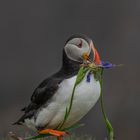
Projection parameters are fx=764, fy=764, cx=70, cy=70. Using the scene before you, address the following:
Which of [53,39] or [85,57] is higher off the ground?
[85,57]

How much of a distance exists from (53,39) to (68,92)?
2731 millimetres

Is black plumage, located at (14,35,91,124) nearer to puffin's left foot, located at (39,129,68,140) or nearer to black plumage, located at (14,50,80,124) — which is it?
black plumage, located at (14,50,80,124)

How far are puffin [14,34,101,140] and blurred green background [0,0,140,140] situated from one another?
8.12 ft

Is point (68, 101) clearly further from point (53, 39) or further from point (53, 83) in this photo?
point (53, 39)

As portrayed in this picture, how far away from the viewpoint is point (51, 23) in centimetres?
563

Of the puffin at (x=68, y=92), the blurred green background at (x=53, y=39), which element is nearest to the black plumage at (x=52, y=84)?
the puffin at (x=68, y=92)

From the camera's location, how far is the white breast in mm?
2910

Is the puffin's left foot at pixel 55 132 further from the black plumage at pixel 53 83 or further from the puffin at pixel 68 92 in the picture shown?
the black plumage at pixel 53 83

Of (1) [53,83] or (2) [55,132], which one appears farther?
(1) [53,83]

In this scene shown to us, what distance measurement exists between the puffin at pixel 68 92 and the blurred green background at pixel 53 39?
2476mm

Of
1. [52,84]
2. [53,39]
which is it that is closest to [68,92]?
[52,84]

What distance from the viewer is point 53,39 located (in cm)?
565

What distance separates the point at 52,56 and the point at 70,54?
262 cm

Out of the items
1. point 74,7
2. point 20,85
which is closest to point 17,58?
point 20,85
